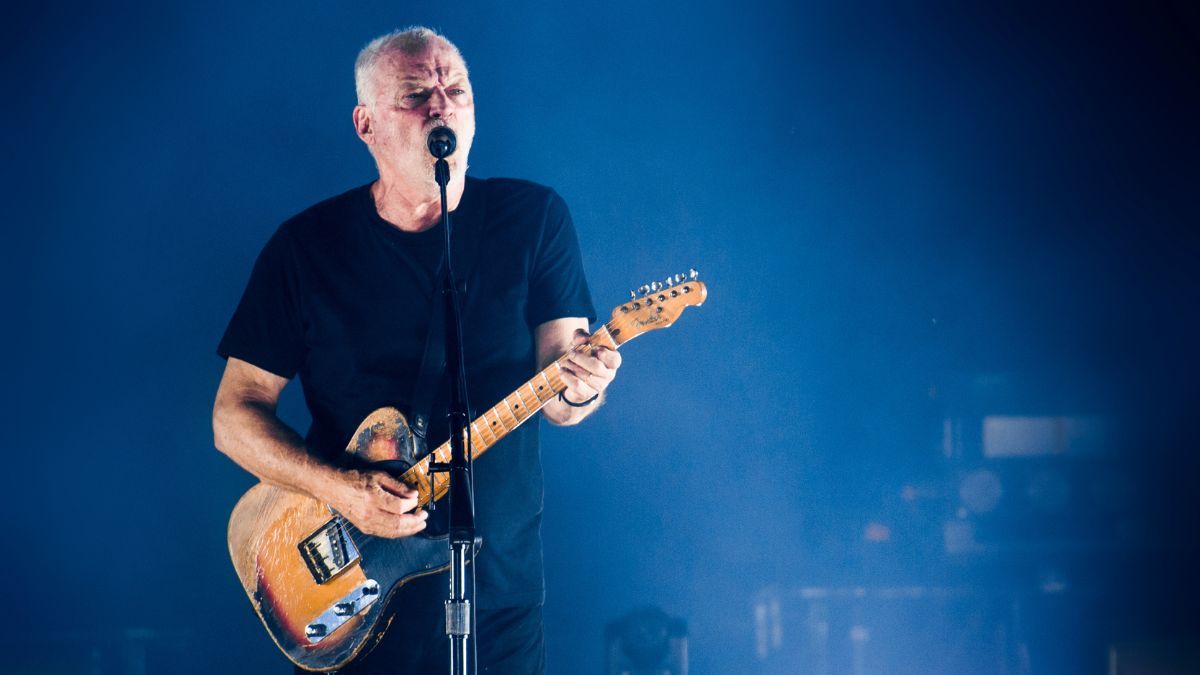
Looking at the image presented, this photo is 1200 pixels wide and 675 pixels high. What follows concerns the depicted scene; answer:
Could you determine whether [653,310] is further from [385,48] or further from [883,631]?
[883,631]

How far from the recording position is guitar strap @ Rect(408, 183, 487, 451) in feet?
9.10

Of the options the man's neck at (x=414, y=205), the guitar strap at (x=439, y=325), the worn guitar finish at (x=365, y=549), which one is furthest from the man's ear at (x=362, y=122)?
the worn guitar finish at (x=365, y=549)

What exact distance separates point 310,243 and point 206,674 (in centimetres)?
133

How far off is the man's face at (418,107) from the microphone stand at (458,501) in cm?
83

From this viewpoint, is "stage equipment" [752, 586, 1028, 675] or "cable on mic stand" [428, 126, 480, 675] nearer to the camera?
"cable on mic stand" [428, 126, 480, 675]

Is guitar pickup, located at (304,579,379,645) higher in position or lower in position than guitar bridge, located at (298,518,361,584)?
lower

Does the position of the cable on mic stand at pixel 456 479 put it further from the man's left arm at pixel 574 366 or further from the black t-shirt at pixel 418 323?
the black t-shirt at pixel 418 323

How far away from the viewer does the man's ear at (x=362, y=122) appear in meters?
3.15

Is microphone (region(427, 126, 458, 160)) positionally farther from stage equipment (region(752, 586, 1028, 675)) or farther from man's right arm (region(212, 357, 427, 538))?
stage equipment (region(752, 586, 1028, 675))

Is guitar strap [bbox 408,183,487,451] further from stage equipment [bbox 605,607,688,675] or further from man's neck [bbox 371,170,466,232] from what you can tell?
stage equipment [bbox 605,607,688,675]

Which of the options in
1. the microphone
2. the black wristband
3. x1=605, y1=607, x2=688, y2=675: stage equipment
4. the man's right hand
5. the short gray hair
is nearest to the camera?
the microphone

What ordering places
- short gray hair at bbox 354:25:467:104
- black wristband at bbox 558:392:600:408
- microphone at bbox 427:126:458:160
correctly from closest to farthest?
microphone at bbox 427:126:458:160 < black wristband at bbox 558:392:600:408 < short gray hair at bbox 354:25:467:104

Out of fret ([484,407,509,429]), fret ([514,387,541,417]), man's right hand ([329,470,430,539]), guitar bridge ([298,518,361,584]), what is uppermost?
fret ([514,387,541,417])

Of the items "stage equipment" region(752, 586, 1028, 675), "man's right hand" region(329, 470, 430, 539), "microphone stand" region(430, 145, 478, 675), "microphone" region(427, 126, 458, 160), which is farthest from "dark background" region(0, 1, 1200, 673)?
"microphone stand" region(430, 145, 478, 675)
